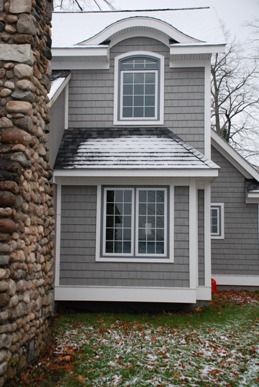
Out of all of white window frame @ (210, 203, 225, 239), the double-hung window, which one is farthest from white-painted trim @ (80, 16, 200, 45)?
white window frame @ (210, 203, 225, 239)

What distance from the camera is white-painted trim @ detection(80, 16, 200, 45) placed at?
388 inches

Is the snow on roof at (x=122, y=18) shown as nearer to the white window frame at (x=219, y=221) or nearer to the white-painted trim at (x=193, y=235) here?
the white-painted trim at (x=193, y=235)

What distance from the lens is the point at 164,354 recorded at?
21.1 feet

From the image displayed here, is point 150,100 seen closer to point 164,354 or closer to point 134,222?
point 134,222

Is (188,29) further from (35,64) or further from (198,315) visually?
(198,315)

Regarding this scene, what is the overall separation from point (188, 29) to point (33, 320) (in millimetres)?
8098

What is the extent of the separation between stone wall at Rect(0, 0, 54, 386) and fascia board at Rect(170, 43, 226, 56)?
3.85 metres

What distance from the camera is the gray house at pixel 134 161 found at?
910 cm

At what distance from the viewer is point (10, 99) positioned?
5.64 metres

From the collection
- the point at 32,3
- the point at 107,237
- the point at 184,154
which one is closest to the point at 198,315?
the point at 107,237

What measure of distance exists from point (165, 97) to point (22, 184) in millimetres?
5456

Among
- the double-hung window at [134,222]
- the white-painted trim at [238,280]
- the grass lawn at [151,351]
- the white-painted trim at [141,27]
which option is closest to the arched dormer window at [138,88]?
the white-painted trim at [141,27]

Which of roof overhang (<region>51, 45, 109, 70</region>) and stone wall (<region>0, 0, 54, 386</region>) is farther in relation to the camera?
roof overhang (<region>51, 45, 109, 70</region>)

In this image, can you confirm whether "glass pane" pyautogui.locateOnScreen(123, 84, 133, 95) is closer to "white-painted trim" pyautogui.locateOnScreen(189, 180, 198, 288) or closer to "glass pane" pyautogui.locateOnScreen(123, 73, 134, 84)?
"glass pane" pyautogui.locateOnScreen(123, 73, 134, 84)
